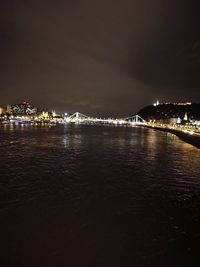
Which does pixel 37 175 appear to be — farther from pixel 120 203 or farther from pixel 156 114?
pixel 156 114

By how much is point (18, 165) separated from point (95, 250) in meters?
15.3

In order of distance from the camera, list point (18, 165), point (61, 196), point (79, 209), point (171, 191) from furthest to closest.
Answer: point (18, 165)
point (171, 191)
point (61, 196)
point (79, 209)

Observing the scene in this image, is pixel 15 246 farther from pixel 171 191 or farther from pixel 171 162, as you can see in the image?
pixel 171 162

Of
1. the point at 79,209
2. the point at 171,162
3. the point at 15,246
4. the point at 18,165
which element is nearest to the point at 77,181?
the point at 79,209

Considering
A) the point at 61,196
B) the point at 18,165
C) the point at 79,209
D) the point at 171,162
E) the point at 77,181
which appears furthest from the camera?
the point at 171,162

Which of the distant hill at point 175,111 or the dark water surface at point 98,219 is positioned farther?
the distant hill at point 175,111

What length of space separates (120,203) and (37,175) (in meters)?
7.49

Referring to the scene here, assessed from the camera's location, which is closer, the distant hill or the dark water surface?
the dark water surface

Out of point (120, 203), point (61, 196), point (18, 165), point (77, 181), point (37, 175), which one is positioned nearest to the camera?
point (120, 203)

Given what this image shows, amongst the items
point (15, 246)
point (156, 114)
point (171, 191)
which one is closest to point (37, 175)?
point (171, 191)

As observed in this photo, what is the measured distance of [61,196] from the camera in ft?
43.8

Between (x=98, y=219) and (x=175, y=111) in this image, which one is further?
(x=175, y=111)

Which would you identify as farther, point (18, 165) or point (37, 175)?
point (18, 165)

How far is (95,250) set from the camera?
8.07 meters
